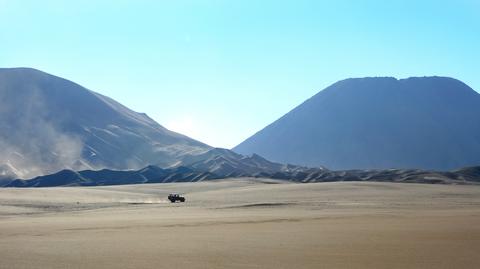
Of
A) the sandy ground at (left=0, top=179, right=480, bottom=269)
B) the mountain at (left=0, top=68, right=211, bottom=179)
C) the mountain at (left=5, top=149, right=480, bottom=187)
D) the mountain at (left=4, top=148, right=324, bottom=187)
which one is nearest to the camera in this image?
the sandy ground at (left=0, top=179, right=480, bottom=269)

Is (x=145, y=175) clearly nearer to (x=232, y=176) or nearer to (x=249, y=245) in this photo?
(x=232, y=176)

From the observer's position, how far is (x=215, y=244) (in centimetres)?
1666

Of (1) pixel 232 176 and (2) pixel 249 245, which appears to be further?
(1) pixel 232 176

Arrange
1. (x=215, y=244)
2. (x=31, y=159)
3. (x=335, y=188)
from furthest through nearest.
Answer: (x=31, y=159)
(x=335, y=188)
(x=215, y=244)

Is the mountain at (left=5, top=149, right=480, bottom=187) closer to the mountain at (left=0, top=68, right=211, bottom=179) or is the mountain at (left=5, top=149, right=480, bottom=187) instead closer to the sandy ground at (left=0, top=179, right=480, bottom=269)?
the mountain at (left=0, top=68, right=211, bottom=179)

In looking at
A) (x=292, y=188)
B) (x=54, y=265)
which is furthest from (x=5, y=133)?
(x=54, y=265)

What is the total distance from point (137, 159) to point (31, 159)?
31.7 meters

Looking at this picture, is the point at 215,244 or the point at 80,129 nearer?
the point at 215,244

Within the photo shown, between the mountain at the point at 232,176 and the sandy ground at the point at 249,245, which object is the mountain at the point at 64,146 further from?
the sandy ground at the point at 249,245

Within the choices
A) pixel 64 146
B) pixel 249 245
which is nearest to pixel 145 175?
pixel 64 146

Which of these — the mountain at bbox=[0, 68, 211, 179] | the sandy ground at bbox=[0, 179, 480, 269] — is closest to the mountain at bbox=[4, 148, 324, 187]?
the mountain at bbox=[0, 68, 211, 179]

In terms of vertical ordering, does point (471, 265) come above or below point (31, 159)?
below

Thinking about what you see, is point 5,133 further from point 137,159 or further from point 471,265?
point 471,265

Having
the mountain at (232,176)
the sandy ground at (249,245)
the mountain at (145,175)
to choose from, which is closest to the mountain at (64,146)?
the mountain at (145,175)
